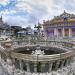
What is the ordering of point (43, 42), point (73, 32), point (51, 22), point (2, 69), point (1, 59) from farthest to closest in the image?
point (51, 22) < point (73, 32) < point (43, 42) < point (1, 59) < point (2, 69)

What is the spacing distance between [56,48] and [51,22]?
10.2 meters

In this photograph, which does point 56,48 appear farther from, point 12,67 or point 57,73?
point 12,67

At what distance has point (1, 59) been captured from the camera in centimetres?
1374

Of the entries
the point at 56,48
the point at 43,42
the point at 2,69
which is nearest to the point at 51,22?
the point at 43,42

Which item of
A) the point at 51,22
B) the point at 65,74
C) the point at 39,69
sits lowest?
the point at 65,74

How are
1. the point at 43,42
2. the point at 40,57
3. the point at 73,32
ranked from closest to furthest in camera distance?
the point at 40,57 < the point at 43,42 < the point at 73,32

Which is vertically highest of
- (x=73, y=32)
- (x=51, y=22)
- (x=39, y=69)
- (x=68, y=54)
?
(x=51, y=22)

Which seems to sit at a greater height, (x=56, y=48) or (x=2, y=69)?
(x=56, y=48)

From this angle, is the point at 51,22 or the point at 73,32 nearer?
the point at 73,32

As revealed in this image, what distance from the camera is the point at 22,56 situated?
33.5ft

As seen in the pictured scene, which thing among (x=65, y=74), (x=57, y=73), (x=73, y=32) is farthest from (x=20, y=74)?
(x=73, y=32)

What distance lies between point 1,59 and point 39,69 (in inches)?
214

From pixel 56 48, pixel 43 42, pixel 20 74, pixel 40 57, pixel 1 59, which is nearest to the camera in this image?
pixel 40 57

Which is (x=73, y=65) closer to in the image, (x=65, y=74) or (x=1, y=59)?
(x=65, y=74)
